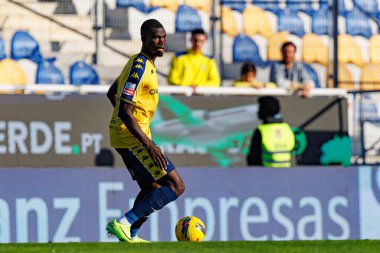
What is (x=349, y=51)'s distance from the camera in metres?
15.0

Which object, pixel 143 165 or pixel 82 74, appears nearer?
pixel 143 165

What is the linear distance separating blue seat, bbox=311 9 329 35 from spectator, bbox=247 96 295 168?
2.71m

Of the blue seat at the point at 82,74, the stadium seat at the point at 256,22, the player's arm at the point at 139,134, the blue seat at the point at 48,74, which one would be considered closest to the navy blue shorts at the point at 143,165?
the player's arm at the point at 139,134

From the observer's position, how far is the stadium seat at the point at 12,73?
12648mm

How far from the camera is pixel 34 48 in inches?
542

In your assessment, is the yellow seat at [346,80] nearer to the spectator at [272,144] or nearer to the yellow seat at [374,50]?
the yellow seat at [374,50]

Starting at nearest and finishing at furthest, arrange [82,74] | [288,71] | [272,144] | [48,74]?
[272,144]
[288,71]
[48,74]
[82,74]

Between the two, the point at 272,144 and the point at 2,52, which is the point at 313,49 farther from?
the point at 2,52

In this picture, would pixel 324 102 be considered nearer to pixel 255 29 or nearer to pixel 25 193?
pixel 255 29

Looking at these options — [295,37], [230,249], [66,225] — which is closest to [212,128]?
[66,225]

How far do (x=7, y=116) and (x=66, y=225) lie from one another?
150cm

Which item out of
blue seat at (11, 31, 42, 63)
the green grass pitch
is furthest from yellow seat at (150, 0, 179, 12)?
the green grass pitch

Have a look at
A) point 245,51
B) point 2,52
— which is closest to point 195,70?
point 245,51

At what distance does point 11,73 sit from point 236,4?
3.44m
